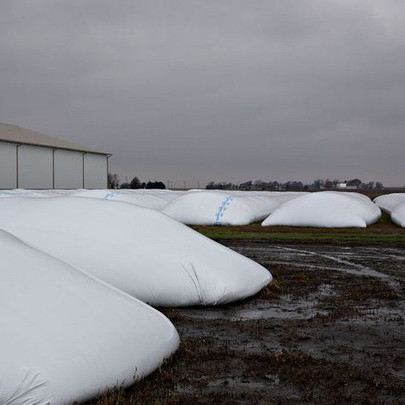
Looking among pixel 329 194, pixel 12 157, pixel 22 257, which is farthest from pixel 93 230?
pixel 12 157

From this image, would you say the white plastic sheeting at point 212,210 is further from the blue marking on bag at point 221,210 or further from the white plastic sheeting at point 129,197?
the white plastic sheeting at point 129,197

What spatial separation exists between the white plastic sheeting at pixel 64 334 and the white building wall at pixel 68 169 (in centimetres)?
2648

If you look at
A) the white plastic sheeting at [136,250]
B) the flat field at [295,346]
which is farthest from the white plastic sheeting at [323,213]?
the white plastic sheeting at [136,250]

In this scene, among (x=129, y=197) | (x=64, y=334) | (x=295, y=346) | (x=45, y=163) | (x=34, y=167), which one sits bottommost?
(x=295, y=346)

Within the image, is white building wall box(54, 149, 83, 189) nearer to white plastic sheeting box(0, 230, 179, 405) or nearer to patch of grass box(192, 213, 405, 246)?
patch of grass box(192, 213, 405, 246)

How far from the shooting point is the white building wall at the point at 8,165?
26234 millimetres

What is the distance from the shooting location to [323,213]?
19.0 m

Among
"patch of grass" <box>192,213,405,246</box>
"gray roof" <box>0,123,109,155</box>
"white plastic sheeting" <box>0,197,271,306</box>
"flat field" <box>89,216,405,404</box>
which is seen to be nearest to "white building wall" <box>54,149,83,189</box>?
"gray roof" <box>0,123,109,155</box>

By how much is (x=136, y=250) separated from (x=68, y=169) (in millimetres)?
26226

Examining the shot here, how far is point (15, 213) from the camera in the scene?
729 cm

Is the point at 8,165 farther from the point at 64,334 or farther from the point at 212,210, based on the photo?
the point at 64,334

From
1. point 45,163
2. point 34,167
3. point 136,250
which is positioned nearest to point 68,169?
point 45,163

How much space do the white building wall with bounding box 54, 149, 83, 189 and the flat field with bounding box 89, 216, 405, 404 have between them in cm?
2259

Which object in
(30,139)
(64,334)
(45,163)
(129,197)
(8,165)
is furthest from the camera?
(30,139)
